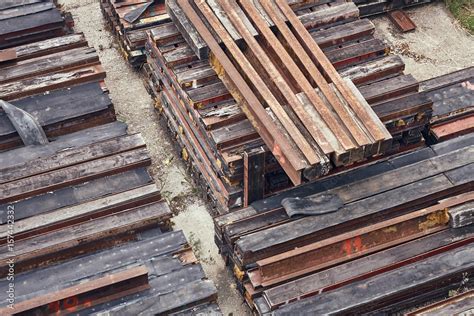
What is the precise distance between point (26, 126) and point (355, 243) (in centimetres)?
428

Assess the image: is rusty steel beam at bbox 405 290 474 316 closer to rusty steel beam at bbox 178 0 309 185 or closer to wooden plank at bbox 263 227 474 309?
wooden plank at bbox 263 227 474 309

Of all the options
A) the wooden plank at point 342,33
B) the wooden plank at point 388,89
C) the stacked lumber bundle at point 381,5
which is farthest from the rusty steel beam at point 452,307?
the stacked lumber bundle at point 381,5

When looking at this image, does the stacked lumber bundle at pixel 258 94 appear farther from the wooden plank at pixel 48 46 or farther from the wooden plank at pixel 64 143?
the wooden plank at pixel 48 46

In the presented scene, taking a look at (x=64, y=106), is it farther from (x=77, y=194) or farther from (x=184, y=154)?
(x=184, y=154)

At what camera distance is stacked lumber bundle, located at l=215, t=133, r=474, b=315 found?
23.7 ft

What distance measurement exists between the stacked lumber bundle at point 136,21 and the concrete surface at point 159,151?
17.2 inches

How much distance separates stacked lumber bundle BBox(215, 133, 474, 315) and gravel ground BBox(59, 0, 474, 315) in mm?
720

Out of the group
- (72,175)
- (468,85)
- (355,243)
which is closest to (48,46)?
(72,175)

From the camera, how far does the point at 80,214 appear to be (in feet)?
25.1

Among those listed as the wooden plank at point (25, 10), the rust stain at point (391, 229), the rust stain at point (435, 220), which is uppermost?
the wooden plank at point (25, 10)

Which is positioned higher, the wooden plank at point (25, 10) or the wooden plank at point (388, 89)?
the wooden plank at point (25, 10)

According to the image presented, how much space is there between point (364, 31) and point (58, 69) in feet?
13.7

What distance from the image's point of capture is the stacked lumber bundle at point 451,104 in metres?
8.71

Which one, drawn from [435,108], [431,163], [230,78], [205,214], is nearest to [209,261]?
[205,214]
